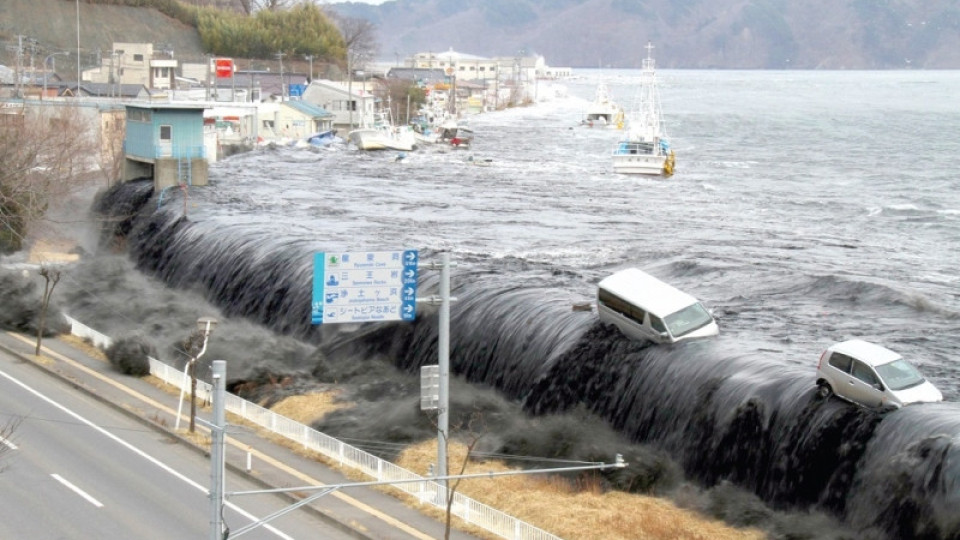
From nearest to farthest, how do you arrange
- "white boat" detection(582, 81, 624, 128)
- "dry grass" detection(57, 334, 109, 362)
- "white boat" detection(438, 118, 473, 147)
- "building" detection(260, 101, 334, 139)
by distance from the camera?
"dry grass" detection(57, 334, 109, 362)
"building" detection(260, 101, 334, 139)
"white boat" detection(438, 118, 473, 147)
"white boat" detection(582, 81, 624, 128)

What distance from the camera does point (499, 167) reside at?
91.0 meters

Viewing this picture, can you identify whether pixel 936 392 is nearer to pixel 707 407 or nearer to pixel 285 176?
pixel 707 407

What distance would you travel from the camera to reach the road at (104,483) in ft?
79.9

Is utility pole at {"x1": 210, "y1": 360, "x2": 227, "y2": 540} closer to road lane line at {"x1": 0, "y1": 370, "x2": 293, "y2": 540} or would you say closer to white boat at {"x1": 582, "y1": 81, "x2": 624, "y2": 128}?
road lane line at {"x1": 0, "y1": 370, "x2": 293, "y2": 540}

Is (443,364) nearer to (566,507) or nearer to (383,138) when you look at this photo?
(566,507)

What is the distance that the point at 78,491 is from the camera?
2611cm

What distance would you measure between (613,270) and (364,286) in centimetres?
2074

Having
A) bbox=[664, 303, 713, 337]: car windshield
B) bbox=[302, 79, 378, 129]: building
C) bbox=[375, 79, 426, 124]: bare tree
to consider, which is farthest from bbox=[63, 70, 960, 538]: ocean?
bbox=[375, 79, 426, 124]: bare tree

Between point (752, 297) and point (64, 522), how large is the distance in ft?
78.0

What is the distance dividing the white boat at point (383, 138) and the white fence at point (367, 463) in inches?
2641

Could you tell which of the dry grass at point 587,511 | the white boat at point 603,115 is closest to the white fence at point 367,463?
the dry grass at point 587,511

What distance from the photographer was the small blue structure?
209ft

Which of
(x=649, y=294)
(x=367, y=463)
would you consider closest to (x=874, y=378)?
(x=649, y=294)

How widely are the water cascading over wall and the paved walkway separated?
21.1ft
